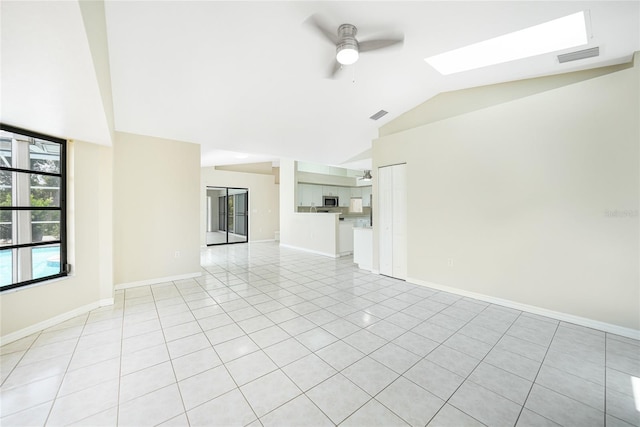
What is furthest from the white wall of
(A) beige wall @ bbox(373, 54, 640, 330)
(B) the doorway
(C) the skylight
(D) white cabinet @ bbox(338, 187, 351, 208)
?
(C) the skylight

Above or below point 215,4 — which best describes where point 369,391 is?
below

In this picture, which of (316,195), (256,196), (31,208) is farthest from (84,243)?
(316,195)

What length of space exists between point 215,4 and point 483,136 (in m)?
3.65

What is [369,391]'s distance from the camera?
1771mm

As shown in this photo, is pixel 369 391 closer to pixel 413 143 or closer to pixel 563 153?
pixel 563 153

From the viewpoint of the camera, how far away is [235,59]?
9.32 feet

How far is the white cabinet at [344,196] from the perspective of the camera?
9.89 metres

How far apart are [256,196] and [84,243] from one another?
6.49 meters

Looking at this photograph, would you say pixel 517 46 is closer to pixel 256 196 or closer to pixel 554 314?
pixel 554 314

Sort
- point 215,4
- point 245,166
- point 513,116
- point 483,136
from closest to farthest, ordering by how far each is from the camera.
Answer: point 215,4
point 513,116
point 483,136
point 245,166

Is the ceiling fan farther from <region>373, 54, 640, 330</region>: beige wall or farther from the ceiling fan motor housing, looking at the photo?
<region>373, 54, 640, 330</region>: beige wall

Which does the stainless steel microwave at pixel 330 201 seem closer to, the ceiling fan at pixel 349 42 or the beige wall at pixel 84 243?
the beige wall at pixel 84 243

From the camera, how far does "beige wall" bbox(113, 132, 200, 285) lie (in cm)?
401

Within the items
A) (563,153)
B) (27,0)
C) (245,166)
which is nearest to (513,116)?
(563,153)
